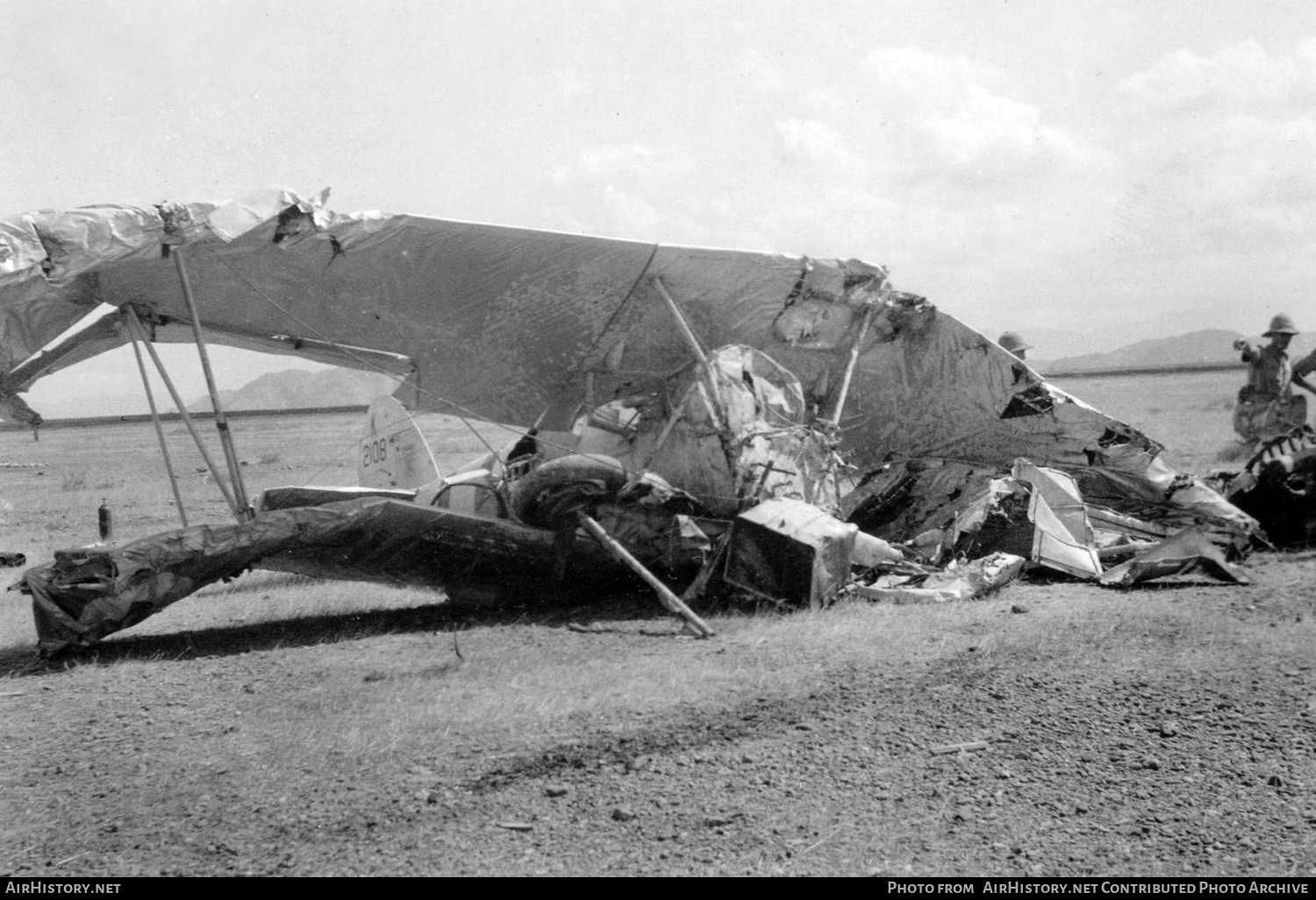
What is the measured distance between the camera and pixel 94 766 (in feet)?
14.5

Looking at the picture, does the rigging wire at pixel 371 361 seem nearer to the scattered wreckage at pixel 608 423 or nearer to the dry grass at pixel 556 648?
the scattered wreckage at pixel 608 423

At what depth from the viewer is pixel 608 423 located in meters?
9.65

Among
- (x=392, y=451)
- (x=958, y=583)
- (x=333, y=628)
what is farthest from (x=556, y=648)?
(x=392, y=451)

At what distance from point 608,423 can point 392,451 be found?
10.0 feet

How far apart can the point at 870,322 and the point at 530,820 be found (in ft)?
24.7

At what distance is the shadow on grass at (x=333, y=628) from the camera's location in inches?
259

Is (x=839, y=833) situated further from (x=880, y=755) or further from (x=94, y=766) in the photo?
(x=94, y=766)

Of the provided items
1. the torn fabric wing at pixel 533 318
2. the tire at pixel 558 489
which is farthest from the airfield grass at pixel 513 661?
the torn fabric wing at pixel 533 318

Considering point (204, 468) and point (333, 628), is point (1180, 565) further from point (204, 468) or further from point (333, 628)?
point (204, 468)

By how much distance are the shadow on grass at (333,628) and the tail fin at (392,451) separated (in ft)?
9.97

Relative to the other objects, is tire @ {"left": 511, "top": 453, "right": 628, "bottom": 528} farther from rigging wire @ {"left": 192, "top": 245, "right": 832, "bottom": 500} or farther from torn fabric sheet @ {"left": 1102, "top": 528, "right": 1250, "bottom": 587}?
torn fabric sheet @ {"left": 1102, "top": 528, "right": 1250, "bottom": 587}

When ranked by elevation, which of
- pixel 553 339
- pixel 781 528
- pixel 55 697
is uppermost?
pixel 553 339

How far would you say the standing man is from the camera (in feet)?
40.2

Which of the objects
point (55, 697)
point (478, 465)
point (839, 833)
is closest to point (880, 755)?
point (839, 833)
